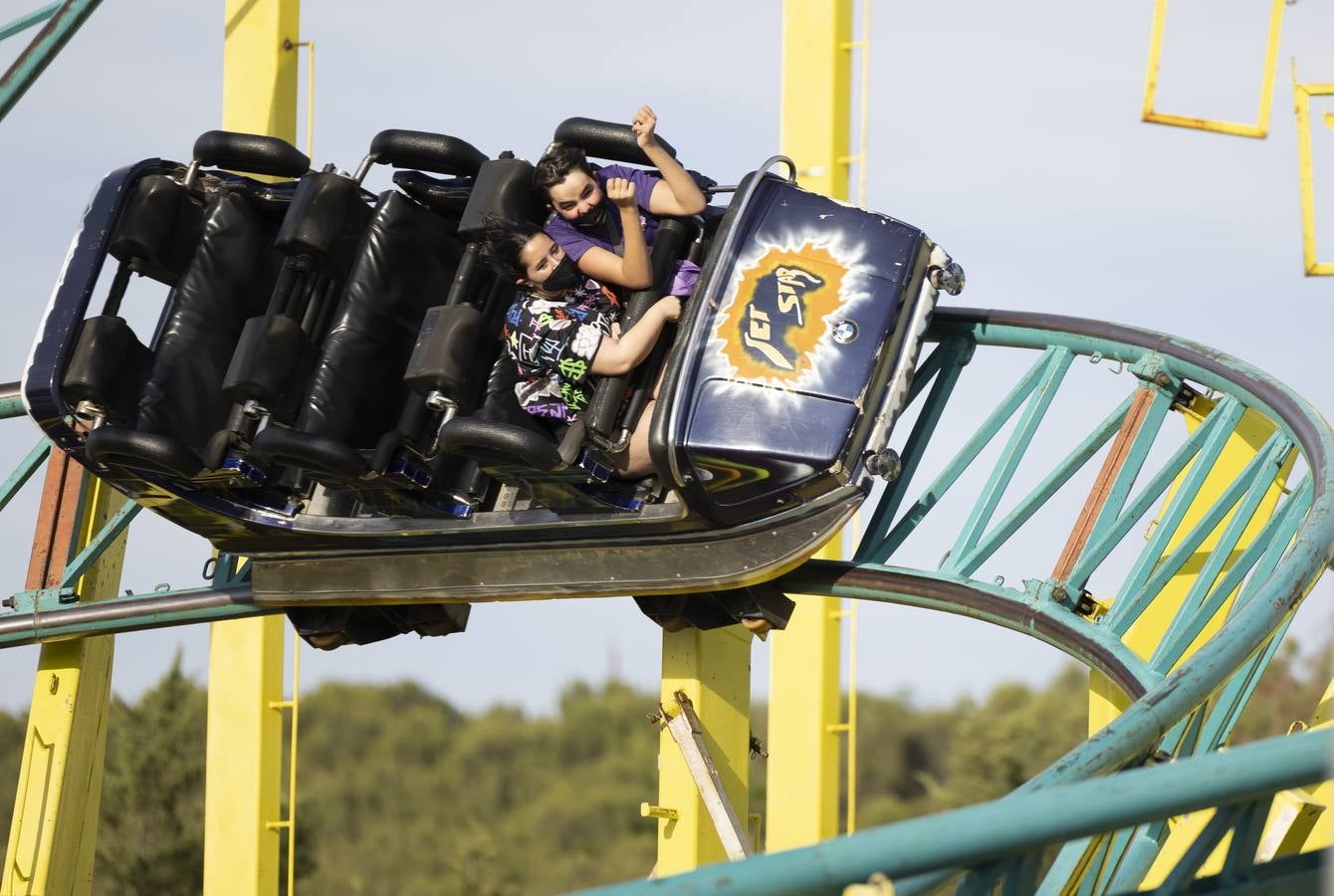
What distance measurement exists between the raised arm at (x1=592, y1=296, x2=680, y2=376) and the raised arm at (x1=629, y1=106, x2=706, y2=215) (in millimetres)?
246

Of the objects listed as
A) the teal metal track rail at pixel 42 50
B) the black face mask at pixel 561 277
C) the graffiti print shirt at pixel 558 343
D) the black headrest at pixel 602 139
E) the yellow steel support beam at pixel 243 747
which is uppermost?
the teal metal track rail at pixel 42 50

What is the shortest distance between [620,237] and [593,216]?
0.32ft

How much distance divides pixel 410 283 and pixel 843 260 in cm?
123

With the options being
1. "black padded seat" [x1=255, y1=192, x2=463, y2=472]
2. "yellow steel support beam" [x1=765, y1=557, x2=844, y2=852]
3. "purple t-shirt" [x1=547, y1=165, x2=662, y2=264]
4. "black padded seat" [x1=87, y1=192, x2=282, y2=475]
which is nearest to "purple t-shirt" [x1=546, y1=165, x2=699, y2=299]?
"purple t-shirt" [x1=547, y1=165, x2=662, y2=264]

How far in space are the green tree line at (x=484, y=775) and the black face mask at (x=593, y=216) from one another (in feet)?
63.1

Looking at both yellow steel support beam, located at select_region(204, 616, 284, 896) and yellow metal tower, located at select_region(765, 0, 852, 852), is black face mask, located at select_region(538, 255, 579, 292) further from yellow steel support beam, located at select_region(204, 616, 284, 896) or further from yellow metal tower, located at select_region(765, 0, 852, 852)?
yellow steel support beam, located at select_region(204, 616, 284, 896)

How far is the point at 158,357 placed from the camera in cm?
533

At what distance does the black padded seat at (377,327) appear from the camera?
5035mm

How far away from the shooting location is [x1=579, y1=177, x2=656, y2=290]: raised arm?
452cm

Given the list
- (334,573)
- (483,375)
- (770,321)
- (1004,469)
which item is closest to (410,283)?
(483,375)

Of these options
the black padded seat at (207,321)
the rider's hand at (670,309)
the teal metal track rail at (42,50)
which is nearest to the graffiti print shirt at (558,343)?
the rider's hand at (670,309)

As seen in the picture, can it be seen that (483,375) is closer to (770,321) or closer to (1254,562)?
(770,321)

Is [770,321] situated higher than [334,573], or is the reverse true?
[770,321]

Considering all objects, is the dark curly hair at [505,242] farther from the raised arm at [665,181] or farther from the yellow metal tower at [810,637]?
the yellow metal tower at [810,637]
